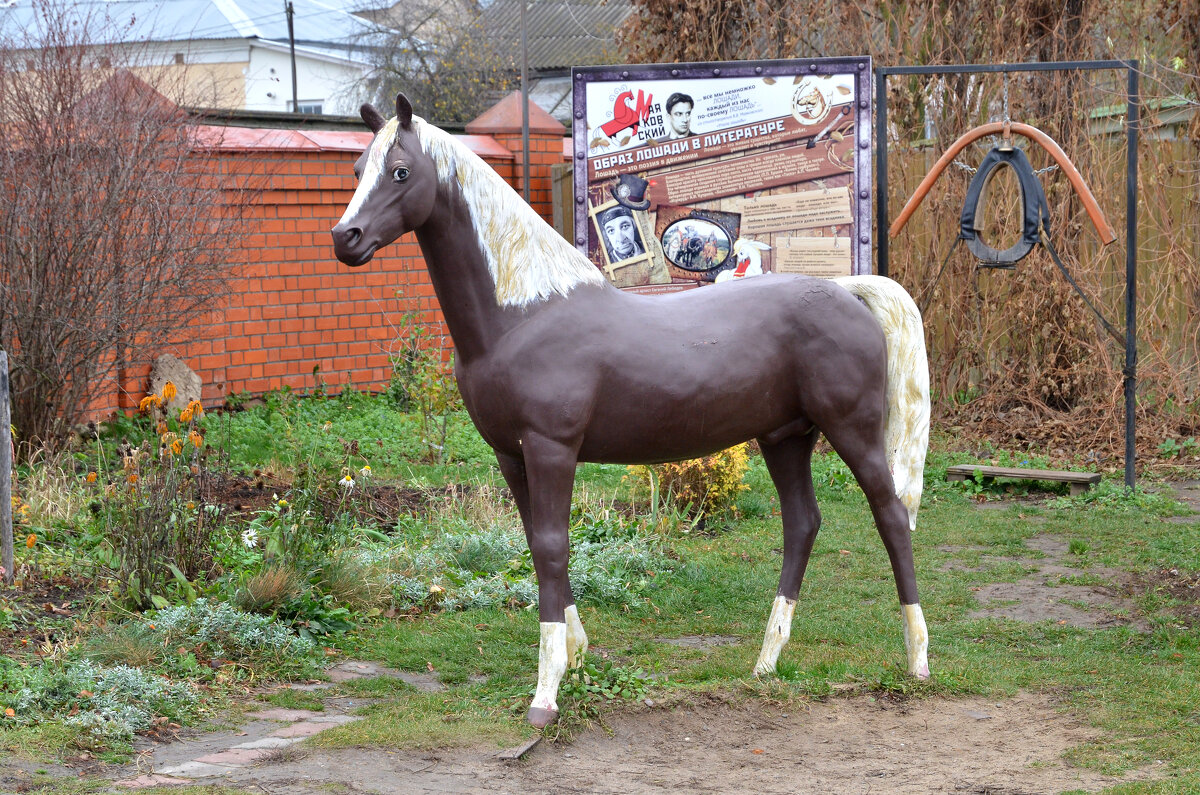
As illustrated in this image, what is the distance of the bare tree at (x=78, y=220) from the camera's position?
7.67 m

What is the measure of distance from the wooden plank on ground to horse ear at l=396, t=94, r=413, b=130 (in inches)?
224

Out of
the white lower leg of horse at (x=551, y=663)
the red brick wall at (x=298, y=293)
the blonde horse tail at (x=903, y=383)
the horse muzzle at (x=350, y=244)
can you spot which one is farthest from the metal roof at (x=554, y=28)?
the white lower leg of horse at (x=551, y=663)

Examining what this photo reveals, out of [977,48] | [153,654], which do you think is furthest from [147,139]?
[977,48]

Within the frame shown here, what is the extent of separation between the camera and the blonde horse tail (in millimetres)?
4551

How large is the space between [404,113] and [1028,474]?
19.0 ft

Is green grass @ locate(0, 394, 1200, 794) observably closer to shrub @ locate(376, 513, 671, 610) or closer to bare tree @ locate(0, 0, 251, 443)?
shrub @ locate(376, 513, 671, 610)

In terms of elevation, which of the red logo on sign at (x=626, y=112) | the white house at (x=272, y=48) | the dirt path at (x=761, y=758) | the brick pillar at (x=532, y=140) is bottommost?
the dirt path at (x=761, y=758)

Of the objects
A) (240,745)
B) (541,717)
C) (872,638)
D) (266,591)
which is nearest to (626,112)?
(872,638)

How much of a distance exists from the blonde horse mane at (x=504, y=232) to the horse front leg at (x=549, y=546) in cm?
53

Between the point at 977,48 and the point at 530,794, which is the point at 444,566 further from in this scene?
the point at 977,48

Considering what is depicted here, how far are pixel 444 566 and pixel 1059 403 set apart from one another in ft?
20.9

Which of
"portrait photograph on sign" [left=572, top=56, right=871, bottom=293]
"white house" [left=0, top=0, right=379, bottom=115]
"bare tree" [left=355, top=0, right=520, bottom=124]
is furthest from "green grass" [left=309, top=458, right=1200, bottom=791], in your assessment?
"white house" [left=0, top=0, right=379, bottom=115]

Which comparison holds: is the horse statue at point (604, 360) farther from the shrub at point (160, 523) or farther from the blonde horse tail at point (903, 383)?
the shrub at point (160, 523)

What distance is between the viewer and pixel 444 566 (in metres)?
6.10
